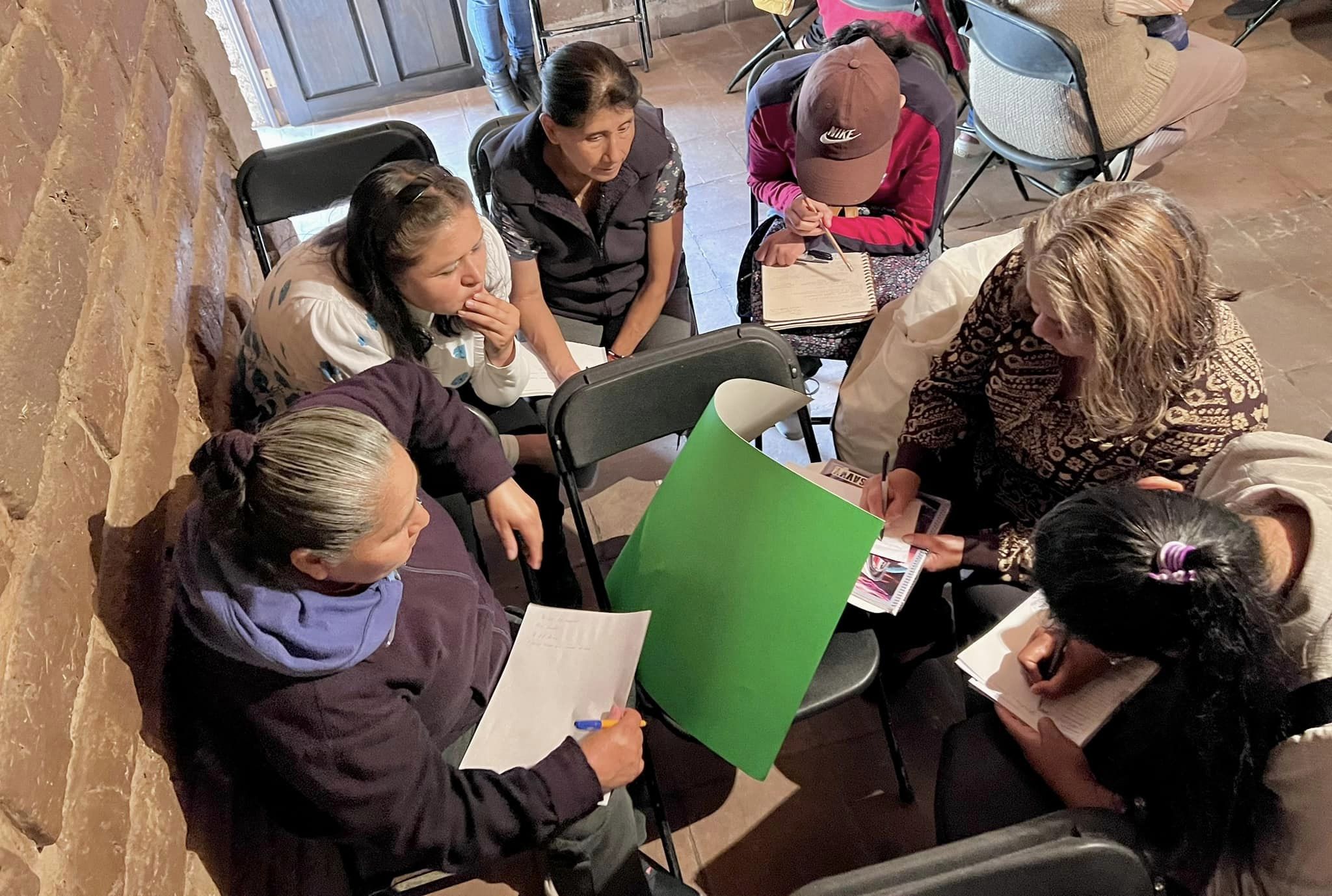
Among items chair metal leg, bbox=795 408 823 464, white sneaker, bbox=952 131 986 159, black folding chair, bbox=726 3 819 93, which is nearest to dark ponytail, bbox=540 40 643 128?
chair metal leg, bbox=795 408 823 464

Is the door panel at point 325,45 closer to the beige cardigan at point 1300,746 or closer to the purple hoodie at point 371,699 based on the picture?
the purple hoodie at point 371,699

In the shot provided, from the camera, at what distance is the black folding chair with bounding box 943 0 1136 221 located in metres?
2.58

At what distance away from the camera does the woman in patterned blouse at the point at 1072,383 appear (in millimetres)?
1450

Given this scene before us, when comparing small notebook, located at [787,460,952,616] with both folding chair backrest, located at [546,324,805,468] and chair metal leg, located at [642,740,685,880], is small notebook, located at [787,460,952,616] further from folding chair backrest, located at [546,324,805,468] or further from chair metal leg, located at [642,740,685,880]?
chair metal leg, located at [642,740,685,880]

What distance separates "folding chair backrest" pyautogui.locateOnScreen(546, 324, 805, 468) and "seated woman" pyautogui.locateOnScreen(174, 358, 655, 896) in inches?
14.9

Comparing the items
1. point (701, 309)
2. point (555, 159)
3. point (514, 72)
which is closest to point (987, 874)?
point (555, 159)

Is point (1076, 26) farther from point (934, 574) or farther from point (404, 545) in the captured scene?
point (404, 545)

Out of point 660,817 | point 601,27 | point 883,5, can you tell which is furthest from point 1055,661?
point 601,27

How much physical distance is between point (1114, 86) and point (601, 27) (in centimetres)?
284

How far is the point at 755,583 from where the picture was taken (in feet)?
4.97

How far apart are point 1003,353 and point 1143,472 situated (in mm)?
340

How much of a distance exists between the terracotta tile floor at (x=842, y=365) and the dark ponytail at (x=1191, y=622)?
0.84 m

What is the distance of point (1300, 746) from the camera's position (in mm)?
1177

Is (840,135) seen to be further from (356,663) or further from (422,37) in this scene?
(422,37)
